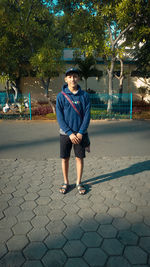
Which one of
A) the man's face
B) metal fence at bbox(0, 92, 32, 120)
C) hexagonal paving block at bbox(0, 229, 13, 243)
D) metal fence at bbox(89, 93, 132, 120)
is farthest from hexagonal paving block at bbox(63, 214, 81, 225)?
metal fence at bbox(0, 92, 32, 120)

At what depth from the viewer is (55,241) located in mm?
2209


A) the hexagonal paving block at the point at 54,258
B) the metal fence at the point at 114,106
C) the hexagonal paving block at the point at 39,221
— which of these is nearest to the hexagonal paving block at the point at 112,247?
the hexagonal paving block at the point at 54,258

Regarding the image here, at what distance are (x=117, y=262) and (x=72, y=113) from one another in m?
1.98

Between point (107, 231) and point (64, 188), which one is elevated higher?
point (64, 188)

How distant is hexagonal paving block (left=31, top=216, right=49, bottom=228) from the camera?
8.16 feet

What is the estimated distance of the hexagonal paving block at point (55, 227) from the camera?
7.83 feet

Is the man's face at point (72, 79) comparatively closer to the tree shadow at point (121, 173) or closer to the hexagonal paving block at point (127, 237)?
the tree shadow at point (121, 173)

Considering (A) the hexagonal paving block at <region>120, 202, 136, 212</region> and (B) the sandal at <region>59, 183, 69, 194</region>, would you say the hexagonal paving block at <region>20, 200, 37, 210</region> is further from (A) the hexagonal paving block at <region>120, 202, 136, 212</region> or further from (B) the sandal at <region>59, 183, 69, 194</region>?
(A) the hexagonal paving block at <region>120, 202, 136, 212</region>

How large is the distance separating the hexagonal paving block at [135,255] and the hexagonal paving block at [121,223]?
332 mm

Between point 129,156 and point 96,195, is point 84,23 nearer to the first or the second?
point 129,156

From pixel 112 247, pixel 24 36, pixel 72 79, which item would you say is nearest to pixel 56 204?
pixel 112 247

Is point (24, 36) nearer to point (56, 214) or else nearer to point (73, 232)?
point (56, 214)

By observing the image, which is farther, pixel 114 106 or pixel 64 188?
pixel 114 106

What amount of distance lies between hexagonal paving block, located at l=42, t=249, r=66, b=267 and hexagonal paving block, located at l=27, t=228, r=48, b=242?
9.6 inches
